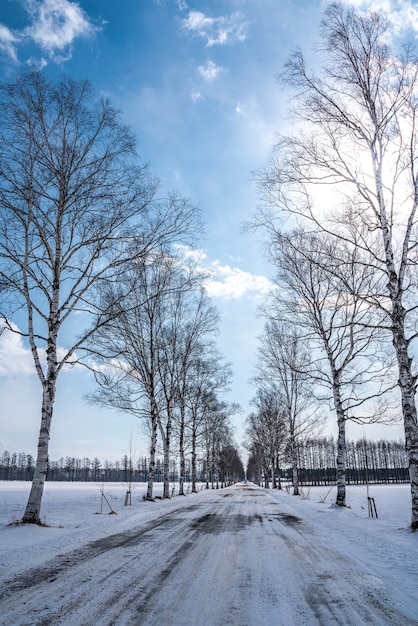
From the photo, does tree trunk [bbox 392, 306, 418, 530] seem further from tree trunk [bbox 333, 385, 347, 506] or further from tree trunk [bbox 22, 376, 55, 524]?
tree trunk [bbox 22, 376, 55, 524]

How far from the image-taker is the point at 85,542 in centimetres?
681

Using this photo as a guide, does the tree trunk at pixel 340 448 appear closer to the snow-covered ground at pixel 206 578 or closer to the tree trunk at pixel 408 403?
the tree trunk at pixel 408 403

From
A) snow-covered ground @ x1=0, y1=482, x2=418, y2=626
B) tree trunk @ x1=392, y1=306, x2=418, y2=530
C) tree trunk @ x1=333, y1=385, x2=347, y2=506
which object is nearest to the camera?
snow-covered ground @ x1=0, y1=482, x2=418, y2=626

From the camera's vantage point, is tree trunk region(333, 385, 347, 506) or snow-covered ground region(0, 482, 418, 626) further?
tree trunk region(333, 385, 347, 506)

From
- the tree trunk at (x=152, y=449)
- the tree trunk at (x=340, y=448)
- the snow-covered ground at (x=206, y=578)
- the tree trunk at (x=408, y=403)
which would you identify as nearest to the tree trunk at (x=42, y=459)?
the snow-covered ground at (x=206, y=578)

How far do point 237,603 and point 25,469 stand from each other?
194389 millimetres

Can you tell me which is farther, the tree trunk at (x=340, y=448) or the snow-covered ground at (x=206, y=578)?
the tree trunk at (x=340, y=448)

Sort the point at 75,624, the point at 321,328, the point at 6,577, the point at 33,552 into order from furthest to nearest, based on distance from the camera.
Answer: the point at 321,328 → the point at 33,552 → the point at 6,577 → the point at 75,624

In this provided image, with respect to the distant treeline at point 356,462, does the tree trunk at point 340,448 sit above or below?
above

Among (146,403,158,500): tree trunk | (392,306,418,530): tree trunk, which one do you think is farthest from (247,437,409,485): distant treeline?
(392,306,418,530): tree trunk

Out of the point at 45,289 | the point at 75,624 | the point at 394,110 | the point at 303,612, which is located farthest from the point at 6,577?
the point at 394,110

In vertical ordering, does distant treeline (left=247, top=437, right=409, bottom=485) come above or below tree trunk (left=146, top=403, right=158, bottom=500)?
below

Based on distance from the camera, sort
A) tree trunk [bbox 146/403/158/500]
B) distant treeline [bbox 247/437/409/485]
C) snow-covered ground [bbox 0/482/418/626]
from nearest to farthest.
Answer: snow-covered ground [bbox 0/482/418/626], tree trunk [bbox 146/403/158/500], distant treeline [bbox 247/437/409/485]

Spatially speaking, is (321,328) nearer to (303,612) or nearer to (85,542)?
(85,542)
